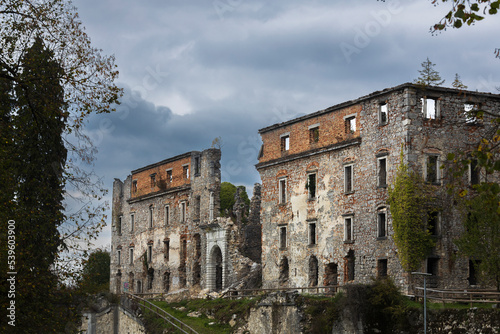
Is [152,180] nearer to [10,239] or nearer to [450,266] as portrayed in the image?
[450,266]

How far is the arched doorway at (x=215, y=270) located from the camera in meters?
52.7

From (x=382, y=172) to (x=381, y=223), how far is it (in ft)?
8.90

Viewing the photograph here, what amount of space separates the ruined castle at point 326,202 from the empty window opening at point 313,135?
0.22 feet

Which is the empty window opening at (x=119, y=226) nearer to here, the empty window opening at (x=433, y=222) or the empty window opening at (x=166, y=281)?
the empty window opening at (x=166, y=281)

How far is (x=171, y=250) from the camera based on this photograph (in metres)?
57.6

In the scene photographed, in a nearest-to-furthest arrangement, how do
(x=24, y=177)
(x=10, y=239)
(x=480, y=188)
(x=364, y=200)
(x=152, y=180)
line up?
(x=480, y=188) < (x=10, y=239) < (x=24, y=177) < (x=364, y=200) < (x=152, y=180)

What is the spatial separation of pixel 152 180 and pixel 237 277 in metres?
15.9

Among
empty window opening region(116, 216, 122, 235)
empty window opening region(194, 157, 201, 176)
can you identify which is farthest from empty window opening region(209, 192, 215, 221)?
empty window opening region(116, 216, 122, 235)

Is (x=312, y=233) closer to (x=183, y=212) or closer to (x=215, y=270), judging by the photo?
(x=215, y=270)

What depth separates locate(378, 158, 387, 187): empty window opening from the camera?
38344 mm

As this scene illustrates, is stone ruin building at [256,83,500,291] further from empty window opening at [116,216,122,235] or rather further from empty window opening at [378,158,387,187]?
empty window opening at [116,216,122,235]

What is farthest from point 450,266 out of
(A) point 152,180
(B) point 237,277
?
(A) point 152,180

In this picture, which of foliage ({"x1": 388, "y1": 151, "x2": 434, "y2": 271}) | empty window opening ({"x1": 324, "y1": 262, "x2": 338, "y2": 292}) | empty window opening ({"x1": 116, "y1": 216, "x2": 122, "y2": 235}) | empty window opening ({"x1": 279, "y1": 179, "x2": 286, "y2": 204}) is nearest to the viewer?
foliage ({"x1": 388, "y1": 151, "x2": 434, "y2": 271})

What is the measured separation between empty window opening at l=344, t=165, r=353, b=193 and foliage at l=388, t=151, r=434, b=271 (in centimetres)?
382
